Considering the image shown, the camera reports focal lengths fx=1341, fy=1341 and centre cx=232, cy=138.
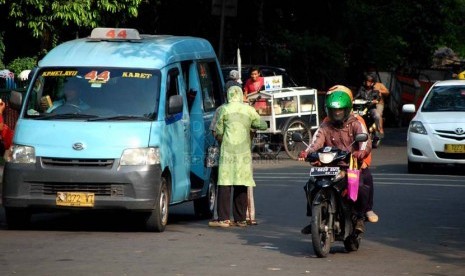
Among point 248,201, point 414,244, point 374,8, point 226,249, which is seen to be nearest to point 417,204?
point 248,201

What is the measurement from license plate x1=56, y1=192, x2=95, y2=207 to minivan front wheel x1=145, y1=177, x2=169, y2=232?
2.41 feet

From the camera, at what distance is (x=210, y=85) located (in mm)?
18172

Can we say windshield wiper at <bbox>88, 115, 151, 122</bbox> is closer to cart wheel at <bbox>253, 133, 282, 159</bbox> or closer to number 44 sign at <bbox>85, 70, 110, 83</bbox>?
number 44 sign at <bbox>85, 70, 110, 83</bbox>

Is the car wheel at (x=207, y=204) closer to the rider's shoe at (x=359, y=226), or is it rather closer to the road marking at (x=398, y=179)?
the rider's shoe at (x=359, y=226)

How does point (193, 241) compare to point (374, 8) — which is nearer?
point (193, 241)

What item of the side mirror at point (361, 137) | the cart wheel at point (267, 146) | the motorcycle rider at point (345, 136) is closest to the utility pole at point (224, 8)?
the cart wheel at point (267, 146)

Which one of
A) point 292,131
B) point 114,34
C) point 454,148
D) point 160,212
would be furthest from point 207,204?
point 292,131

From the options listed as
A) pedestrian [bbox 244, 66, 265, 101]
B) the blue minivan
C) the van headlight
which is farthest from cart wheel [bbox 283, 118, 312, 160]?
the van headlight

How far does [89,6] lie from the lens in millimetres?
28672

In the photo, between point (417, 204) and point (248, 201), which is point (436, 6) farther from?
point (248, 201)

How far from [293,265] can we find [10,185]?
4133mm

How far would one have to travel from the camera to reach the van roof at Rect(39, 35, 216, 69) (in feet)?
52.5

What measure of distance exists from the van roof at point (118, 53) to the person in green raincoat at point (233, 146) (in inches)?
36.5

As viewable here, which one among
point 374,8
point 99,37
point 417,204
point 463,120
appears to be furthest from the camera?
point 374,8
